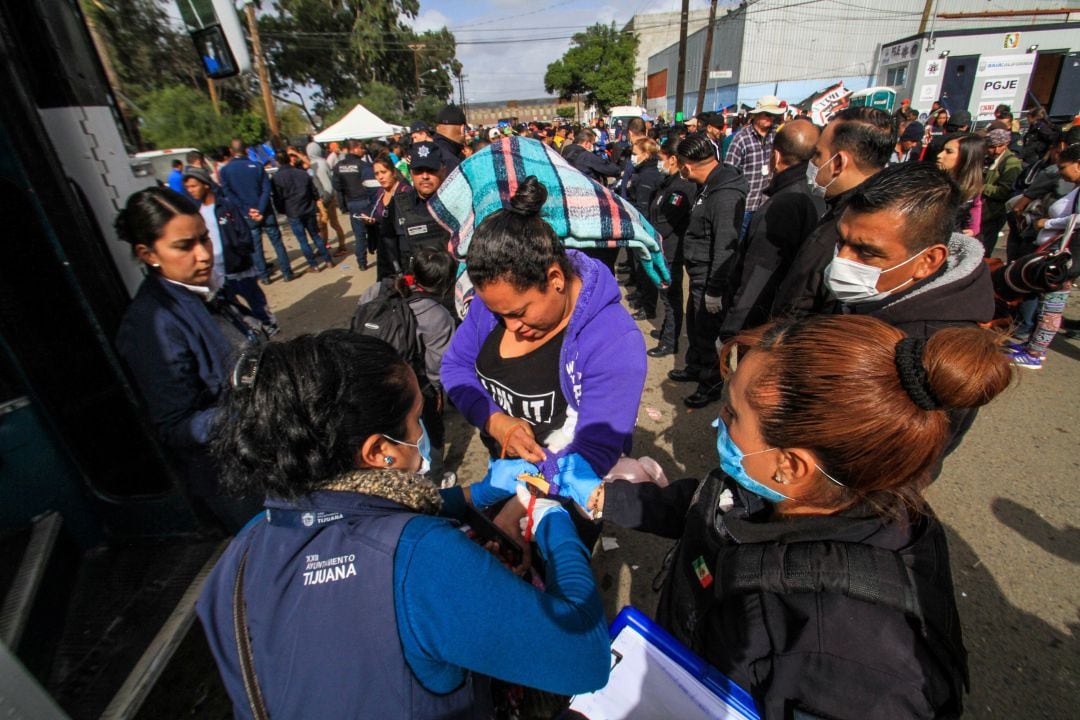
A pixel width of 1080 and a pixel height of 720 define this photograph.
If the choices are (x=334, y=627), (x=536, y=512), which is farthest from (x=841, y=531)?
(x=334, y=627)

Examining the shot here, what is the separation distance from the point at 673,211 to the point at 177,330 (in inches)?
172

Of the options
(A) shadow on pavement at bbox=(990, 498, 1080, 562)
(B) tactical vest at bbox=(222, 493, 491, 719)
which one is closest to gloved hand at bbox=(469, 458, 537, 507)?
(B) tactical vest at bbox=(222, 493, 491, 719)

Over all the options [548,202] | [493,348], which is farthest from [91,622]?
[548,202]

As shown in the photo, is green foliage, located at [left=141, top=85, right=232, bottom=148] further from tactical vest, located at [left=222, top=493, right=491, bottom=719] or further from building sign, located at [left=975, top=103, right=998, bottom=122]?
building sign, located at [left=975, top=103, right=998, bottom=122]

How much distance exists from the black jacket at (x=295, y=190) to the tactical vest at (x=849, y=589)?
8.65 m

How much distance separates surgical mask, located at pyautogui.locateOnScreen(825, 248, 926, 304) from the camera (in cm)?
205

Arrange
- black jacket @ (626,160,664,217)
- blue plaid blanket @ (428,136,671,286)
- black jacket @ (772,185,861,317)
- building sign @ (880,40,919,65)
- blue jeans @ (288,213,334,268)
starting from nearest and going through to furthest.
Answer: blue plaid blanket @ (428,136,671,286) < black jacket @ (772,185,861,317) < black jacket @ (626,160,664,217) < blue jeans @ (288,213,334,268) < building sign @ (880,40,919,65)

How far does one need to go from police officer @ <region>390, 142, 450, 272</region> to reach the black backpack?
Result: 143cm

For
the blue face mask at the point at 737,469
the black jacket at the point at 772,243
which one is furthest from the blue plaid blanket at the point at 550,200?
the blue face mask at the point at 737,469

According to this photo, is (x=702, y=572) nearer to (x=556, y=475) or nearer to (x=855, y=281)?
(x=556, y=475)

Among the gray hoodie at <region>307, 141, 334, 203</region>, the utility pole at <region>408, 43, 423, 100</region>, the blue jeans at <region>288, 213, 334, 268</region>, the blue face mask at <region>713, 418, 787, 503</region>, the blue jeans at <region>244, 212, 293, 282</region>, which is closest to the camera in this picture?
the blue face mask at <region>713, 418, 787, 503</region>

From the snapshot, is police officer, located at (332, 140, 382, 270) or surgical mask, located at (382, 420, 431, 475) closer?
surgical mask, located at (382, 420, 431, 475)

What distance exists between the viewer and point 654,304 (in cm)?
600

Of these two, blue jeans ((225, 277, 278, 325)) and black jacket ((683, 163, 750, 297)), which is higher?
black jacket ((683, 163, 750, 297))
